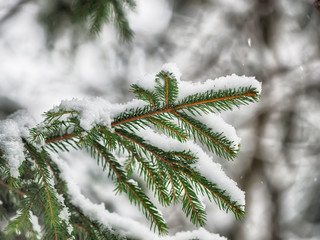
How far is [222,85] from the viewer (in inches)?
35.1

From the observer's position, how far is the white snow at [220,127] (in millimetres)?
926

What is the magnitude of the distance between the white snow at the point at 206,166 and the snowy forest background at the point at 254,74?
126 inches

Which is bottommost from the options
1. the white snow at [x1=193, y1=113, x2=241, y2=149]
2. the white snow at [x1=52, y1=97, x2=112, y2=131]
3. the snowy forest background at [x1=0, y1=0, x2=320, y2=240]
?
the white snow at [x1=52, y1=97, x2=112, y2=131]

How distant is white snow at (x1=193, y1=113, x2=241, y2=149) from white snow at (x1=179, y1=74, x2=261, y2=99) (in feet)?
0.36

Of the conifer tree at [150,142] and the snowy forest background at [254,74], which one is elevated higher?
the snowy forest background at [254,74]

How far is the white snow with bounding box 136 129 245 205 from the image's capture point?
881 mm

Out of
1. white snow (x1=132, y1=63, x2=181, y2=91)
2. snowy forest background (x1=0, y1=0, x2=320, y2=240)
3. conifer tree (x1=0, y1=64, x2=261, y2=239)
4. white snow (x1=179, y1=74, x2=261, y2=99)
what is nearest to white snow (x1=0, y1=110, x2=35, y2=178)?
conifer tree (x1=0, y1=64, x2=261, y2=239)

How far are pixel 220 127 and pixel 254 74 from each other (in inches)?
197

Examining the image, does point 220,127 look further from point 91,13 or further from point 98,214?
point 91,13

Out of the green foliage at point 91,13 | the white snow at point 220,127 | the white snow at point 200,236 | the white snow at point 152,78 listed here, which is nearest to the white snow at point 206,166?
the white snow at point 220,127

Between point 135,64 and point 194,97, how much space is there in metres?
3.74

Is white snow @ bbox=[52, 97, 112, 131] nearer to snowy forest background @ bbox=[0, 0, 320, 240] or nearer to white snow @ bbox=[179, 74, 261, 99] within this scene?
white snow @ bbox=[179, 74, 261, 99]

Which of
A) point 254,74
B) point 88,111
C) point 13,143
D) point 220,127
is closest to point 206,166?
point 220,127

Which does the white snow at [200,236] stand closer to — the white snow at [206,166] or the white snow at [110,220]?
the white snow at [110,220]
